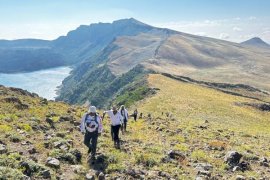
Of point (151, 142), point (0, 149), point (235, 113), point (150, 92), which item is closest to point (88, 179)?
point (0, 149)

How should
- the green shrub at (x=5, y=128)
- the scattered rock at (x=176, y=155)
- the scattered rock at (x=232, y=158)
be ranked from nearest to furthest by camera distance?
1. the scattered rock at (x=232, y=158)
2. the scattered rock at (x=176, y=155)
3. the green shrub at (x=5, y=128)

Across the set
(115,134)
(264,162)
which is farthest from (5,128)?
(264,162)

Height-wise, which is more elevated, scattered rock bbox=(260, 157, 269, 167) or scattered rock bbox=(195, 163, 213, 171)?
scattered rock bbox=(195, 163, 213, 171)

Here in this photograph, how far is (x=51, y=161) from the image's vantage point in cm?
1341

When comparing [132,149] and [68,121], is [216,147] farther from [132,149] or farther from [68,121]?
[68,121]

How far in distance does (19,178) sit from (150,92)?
66.2m

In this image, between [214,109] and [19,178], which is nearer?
[19,178]

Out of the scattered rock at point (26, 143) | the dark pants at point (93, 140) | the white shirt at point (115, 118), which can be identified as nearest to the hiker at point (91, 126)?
the dark pants at point (93, 140)

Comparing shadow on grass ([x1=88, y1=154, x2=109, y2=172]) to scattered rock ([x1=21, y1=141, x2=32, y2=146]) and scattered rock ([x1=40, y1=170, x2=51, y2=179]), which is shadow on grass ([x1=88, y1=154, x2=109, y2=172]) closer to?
scattered rock ([x1=40, y1=170, x2=51, y2=179])

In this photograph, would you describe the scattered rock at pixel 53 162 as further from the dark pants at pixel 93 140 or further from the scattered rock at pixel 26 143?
the scattered rock at pixel 26 143

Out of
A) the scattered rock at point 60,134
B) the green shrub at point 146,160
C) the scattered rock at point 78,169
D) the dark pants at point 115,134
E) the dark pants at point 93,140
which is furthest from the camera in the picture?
the scattered rock at point 60,134

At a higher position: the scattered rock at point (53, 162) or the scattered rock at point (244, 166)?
the scattered rock at point (53, 162)

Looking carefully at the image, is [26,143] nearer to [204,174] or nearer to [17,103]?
[204,174]

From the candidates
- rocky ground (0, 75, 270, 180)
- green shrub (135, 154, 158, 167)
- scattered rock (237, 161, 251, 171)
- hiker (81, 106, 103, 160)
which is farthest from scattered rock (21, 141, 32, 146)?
scattered rock (237, 161, 251, 171)
